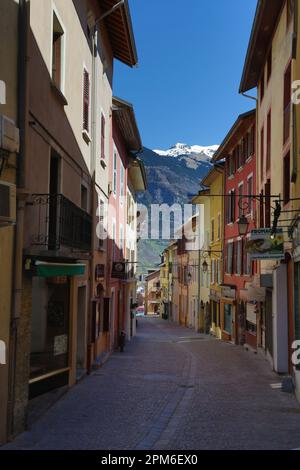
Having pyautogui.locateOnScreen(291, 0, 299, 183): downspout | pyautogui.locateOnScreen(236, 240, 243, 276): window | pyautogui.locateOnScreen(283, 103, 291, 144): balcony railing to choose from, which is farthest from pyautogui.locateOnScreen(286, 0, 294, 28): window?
pyautogui.locateOnScreen(236, 240, 243, 276): window

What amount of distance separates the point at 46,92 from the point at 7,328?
4935 millimetres

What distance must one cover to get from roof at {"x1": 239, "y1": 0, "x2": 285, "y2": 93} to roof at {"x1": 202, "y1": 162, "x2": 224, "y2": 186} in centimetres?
1066

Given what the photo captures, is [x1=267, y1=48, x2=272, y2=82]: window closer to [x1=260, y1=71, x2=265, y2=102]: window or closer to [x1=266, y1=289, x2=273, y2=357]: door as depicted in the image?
[x1=260, y1=71, x2=265, y2=102]: window

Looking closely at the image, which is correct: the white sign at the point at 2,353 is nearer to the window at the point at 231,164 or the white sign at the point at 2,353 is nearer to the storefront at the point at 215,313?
the window at the point at 231,164

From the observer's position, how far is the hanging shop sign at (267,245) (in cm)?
1445

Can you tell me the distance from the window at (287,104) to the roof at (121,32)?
17.6ft

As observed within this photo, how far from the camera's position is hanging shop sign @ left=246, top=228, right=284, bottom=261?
47.4 feet

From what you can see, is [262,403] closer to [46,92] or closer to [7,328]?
[7,328]

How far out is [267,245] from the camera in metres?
14.6

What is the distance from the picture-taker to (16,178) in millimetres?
9367

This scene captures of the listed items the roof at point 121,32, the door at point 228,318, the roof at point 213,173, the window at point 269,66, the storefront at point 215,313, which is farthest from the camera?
the storefront at point 215,313

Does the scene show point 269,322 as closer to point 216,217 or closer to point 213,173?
point 216,217

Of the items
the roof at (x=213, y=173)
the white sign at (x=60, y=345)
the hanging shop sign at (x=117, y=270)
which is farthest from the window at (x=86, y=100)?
the roof at (x=213, y=173)
